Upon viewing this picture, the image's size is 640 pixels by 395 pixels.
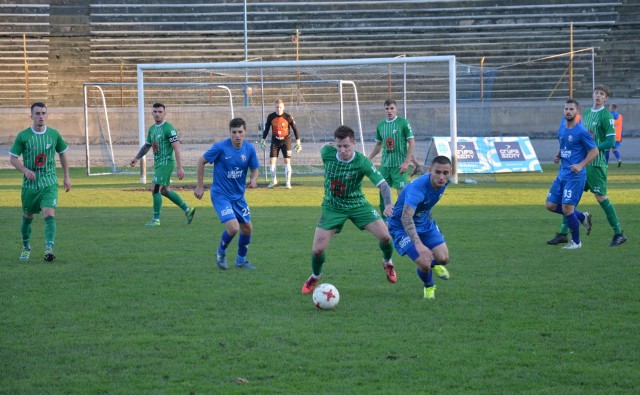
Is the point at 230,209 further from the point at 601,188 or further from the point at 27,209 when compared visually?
the point at 601,188

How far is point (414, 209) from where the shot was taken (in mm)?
7793

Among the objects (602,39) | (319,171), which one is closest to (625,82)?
(602,39)

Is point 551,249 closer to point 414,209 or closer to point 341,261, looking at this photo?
point 341,261

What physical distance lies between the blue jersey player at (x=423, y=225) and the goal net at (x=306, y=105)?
44.4 feet

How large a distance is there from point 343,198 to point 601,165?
14.9 feet

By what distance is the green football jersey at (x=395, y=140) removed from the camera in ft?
43.6

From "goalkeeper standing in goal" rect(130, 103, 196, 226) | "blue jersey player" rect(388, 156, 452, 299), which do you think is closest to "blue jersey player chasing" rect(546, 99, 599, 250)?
"blue jersey player" rect(388, 156, 452, 299)

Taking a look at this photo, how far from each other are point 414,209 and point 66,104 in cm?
2949

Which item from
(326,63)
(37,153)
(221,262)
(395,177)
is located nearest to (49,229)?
(37,153)

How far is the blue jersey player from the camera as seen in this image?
7.79 meters

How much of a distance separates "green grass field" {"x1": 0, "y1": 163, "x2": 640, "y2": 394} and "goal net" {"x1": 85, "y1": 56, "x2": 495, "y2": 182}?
1090 centimetres

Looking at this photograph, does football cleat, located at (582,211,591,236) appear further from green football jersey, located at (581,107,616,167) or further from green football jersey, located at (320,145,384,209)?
green football jersey, located at (320,145,384,209)

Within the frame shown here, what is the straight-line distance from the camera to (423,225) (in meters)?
8.37

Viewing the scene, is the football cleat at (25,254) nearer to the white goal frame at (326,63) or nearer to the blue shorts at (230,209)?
the blue shorts at (230,209)
